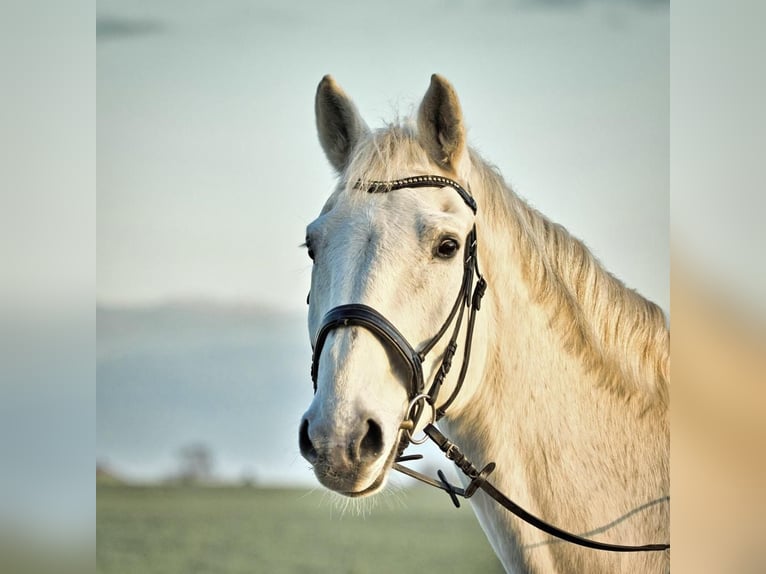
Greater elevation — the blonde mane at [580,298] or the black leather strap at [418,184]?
the black leather strap at [418,184]

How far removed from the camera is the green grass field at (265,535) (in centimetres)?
293

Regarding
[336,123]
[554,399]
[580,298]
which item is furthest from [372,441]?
[336,123]

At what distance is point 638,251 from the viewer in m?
2.92

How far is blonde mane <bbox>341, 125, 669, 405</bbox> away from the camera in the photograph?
172 centimetres

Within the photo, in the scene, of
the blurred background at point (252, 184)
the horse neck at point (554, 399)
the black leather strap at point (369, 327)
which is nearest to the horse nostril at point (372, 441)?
the black leather strap at point (369, 327)

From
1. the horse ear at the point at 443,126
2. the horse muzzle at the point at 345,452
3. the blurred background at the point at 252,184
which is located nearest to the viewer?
the horse muzzle at the point at 345,452

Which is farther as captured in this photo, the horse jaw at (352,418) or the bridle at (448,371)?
the bridle at (448,371)

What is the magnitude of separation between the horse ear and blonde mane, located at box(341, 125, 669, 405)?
0.03 m

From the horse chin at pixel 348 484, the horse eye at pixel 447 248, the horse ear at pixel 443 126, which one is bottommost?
the horse chin at pixel 348 484

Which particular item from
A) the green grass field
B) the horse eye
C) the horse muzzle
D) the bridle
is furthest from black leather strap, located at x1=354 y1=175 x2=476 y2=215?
the green grass field

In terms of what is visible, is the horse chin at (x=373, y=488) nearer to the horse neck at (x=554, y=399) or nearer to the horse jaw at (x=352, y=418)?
the horse jaw at (x=352, y=418)

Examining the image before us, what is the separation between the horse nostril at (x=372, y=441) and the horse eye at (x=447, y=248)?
0.35 metres
